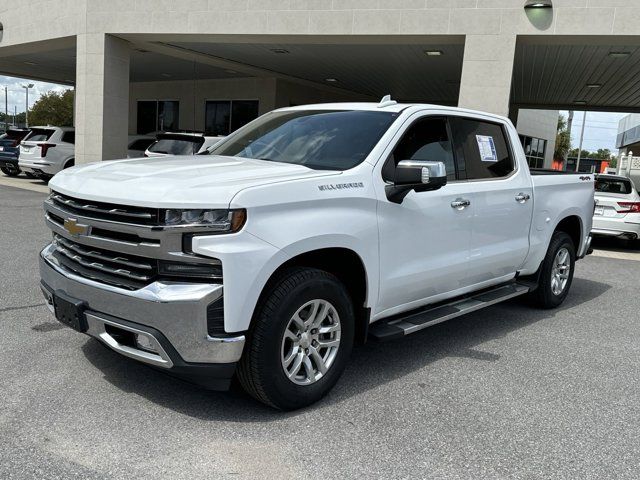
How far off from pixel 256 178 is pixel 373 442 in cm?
164

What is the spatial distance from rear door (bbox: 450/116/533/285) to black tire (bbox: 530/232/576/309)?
0.68 meters

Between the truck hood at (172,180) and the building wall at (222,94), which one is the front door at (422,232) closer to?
the truck hood at (172,180)

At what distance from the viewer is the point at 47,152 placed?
1764 cm

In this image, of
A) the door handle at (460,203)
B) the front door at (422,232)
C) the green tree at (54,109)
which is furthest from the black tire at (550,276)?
the green tree at (54,109)

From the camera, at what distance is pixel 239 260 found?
126 inches

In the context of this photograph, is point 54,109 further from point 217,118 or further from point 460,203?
point 460,203

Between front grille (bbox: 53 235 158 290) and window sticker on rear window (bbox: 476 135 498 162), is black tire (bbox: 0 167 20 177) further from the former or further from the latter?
window sticker on rear window (bbox: 476 135 498 162)

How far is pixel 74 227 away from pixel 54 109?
72.3 metres

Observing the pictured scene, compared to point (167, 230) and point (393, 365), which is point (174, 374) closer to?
point (167, 230)

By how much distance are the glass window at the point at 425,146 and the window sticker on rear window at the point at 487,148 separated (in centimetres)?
49

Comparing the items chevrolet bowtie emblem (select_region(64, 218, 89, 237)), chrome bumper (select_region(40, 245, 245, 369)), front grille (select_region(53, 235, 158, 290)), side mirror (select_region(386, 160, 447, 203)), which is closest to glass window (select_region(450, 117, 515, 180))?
side mirror (select_region(386, 160, 447, 203))

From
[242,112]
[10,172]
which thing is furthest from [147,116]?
[10,172]

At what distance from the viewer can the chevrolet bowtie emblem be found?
11.7ft

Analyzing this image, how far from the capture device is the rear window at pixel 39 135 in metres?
18.0
